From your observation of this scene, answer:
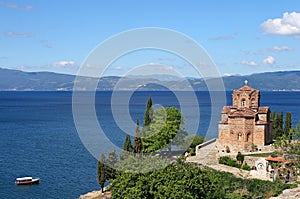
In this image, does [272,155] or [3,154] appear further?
[3,154]

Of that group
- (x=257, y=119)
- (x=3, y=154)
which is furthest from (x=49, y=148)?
(x=257, y=119)

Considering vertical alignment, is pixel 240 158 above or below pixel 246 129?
below

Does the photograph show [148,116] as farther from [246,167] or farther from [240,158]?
[246,167]

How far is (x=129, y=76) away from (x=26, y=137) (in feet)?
164

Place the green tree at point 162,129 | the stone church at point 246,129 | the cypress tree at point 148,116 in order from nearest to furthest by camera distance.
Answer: the stone church at point 246,129
the green tree at point 162,129
the cypress tree at point 148,116

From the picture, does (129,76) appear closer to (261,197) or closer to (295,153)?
(261,197)

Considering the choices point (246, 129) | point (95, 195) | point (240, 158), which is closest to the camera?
point (95, 195)

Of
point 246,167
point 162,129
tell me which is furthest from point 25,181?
point 246,167

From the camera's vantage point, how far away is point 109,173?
33438 millimetres

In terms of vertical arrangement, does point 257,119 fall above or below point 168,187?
above

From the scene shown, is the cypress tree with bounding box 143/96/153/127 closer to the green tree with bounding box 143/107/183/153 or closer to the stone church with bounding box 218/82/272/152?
the green tree with bounding box 143/107/183/153

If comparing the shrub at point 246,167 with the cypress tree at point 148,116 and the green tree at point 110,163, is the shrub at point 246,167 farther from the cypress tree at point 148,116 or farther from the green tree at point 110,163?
the green tree at point 110,163

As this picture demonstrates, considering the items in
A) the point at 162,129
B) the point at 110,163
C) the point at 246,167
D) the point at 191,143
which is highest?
the point at 162,129

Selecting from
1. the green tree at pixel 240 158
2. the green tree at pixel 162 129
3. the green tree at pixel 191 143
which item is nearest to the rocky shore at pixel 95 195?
the green tree at pixel 162 129
